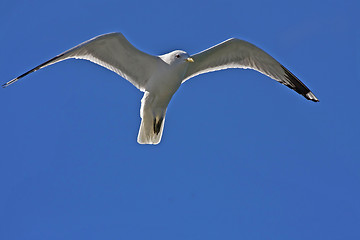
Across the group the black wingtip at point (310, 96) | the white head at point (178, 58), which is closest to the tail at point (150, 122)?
the white head at point (178, 58)

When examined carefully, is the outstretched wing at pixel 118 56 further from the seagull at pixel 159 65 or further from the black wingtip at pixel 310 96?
the black wingtip at pixel 310 96

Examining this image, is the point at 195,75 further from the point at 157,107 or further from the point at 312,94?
the point at 312,94

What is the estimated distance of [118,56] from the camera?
9305mm

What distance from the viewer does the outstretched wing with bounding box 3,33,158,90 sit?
8864mm

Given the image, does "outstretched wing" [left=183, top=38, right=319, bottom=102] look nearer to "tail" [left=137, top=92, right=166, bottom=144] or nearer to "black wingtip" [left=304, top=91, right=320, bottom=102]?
"black wingtip" [left=304, top=91, right=320, bottom=102]

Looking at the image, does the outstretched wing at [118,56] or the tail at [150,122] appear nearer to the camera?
the outstretched wing at [118,56]

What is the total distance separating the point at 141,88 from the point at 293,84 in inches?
113

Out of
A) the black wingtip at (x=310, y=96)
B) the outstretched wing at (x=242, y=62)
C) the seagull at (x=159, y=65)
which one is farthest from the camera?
the black wingtip at (x=310, y=96)

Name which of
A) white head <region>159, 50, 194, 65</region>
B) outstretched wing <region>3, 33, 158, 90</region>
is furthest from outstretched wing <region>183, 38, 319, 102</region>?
outstretched wing <region>3, 33, 158, 90</region>

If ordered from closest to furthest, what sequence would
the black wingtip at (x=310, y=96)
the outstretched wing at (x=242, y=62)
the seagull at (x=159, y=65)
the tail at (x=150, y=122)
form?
the seagull at (x=159, y=65), the tail at (x=150, y=122), the outstretched wing at (x=242, y=62), the black wingtip at (x=310, y=96)

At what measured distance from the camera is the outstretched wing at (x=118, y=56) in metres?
8.86

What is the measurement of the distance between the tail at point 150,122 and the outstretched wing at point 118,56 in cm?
46

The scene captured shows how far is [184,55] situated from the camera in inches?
348

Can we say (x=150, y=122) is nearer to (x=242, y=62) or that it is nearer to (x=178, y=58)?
→ (x=178, y=58)
